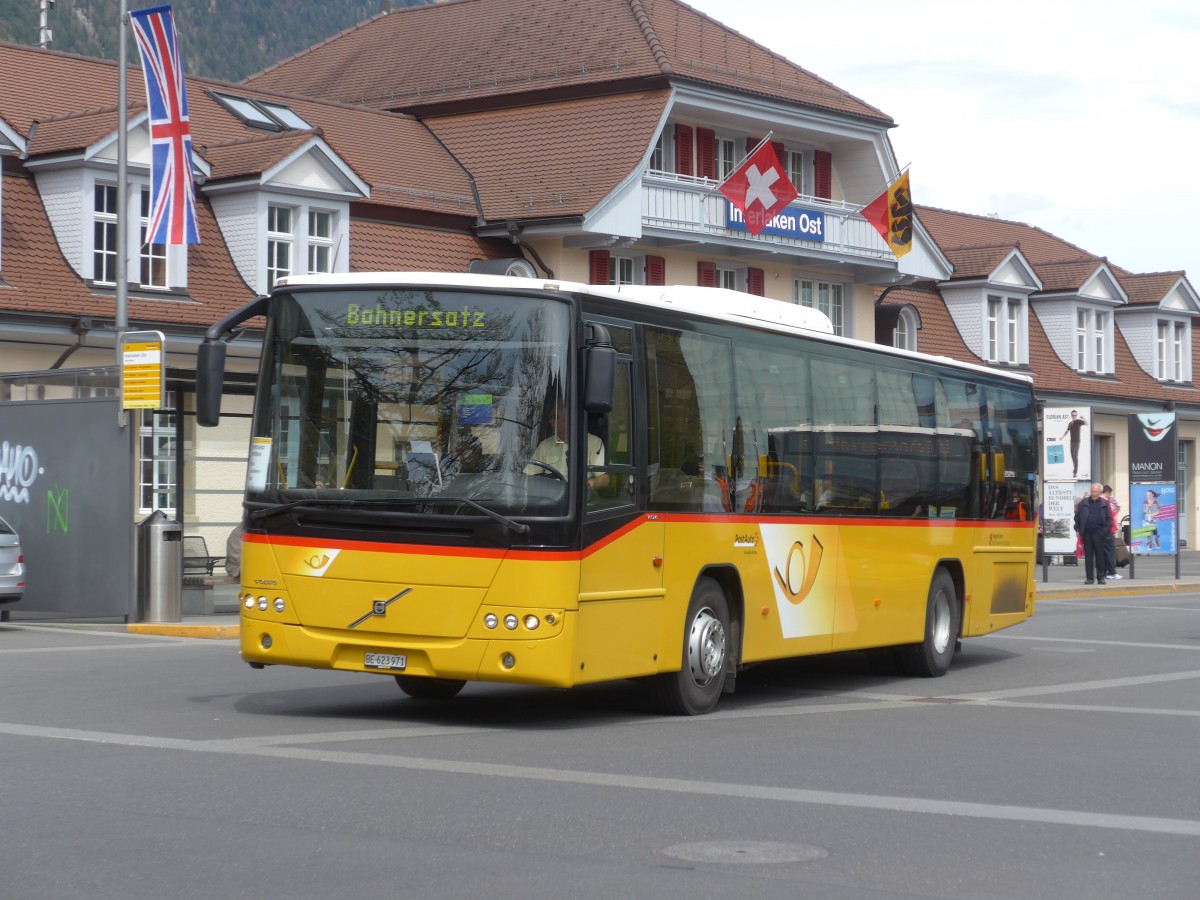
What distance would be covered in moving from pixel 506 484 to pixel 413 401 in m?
0.83

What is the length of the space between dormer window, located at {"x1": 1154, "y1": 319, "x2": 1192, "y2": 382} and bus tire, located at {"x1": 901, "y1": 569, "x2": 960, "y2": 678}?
135ft

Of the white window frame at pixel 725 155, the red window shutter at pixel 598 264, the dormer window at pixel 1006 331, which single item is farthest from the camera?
the dormer window at pixel 1006 331

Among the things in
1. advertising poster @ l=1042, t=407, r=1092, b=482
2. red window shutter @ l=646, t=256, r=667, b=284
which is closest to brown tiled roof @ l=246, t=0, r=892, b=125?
red window shutter @ l=646, t=256, r=667, b=284

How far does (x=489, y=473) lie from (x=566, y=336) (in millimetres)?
1012

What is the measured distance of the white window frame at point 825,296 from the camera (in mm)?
43219

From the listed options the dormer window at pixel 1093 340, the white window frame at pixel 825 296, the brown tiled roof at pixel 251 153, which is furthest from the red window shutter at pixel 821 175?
the brown tiled roof at pixel 251 153

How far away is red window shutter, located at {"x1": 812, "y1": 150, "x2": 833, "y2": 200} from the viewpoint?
142 feet

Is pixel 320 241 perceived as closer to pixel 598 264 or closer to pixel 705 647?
pixel 598 264

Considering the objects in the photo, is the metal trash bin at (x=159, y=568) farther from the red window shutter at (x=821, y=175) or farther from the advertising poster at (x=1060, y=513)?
the red window shutter at (x=821, y=175)

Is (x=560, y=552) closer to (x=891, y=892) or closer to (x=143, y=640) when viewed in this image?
(x=891, y=892)

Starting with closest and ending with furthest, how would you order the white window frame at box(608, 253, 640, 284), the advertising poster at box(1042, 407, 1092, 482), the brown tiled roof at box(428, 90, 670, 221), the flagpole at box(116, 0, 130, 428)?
1. the flagpole at box(116, 0, 130, 428)
2. the brown tiled roof at box(428, 90, 670, 221)
3. the advertising poster at box(1042, 407, 1092, 482)
4. the white window frame at box(608, 253, 640, 284)

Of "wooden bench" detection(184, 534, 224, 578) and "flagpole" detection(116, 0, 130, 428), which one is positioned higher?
"flagpole" detection(116, 0, 130, 428)

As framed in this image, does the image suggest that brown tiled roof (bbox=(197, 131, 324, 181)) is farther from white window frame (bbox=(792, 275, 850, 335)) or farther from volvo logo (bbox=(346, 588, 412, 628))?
volvo logo (bbox=(346, 588, 412, 628))

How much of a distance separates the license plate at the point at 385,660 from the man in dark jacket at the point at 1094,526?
2472 cm
